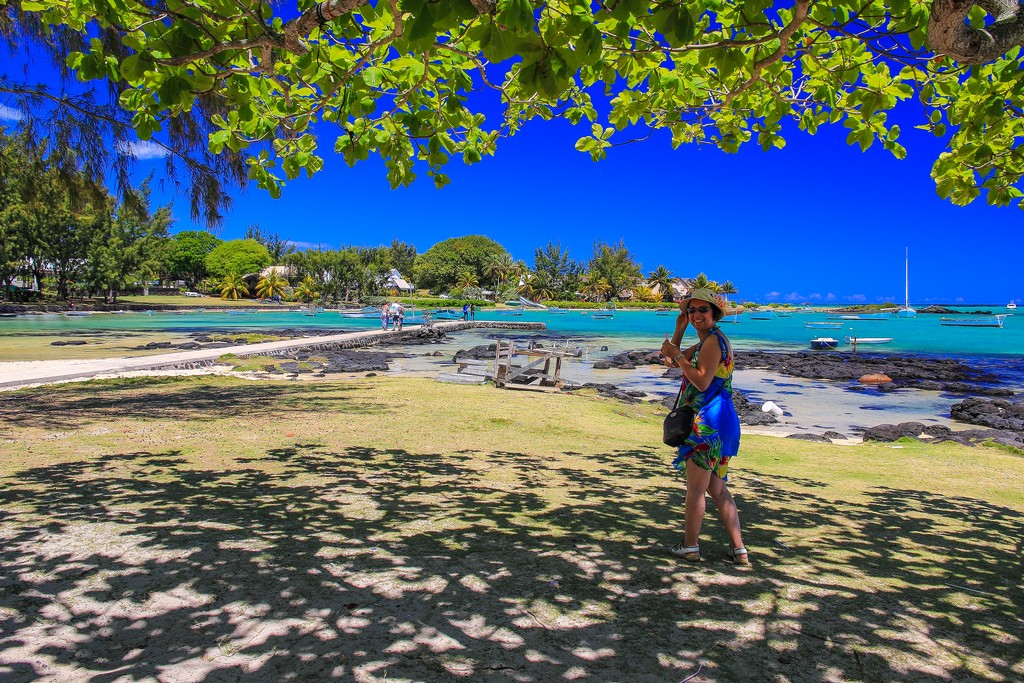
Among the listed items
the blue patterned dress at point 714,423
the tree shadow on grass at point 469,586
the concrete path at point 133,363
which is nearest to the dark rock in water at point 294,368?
the concrete path at point 133,363

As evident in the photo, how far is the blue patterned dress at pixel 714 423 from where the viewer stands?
3281 millimetres

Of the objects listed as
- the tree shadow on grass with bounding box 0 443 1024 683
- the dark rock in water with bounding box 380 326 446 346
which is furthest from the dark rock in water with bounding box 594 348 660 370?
the tree shadow on grass with bounding box 0 443 1024 683

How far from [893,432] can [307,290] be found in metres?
83.5

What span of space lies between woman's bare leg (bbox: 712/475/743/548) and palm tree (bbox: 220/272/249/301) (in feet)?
309

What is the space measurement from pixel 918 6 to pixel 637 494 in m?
4.06

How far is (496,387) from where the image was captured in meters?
14.6

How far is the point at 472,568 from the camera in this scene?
11.3 ft

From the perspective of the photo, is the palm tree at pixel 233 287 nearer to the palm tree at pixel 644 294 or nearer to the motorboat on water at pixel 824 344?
the palm tree at pixel 644 294

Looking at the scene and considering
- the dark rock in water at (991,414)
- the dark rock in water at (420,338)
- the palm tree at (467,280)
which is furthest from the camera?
the palm tree at (467,280)

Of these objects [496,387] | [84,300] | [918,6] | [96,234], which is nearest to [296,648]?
[918,6]

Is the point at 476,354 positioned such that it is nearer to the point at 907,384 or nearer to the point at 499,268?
the point at 907,384

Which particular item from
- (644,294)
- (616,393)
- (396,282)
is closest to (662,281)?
(644,294)

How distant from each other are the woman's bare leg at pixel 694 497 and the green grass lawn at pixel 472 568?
0.62 ft

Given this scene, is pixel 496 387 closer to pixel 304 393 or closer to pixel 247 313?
pixel 304 393
